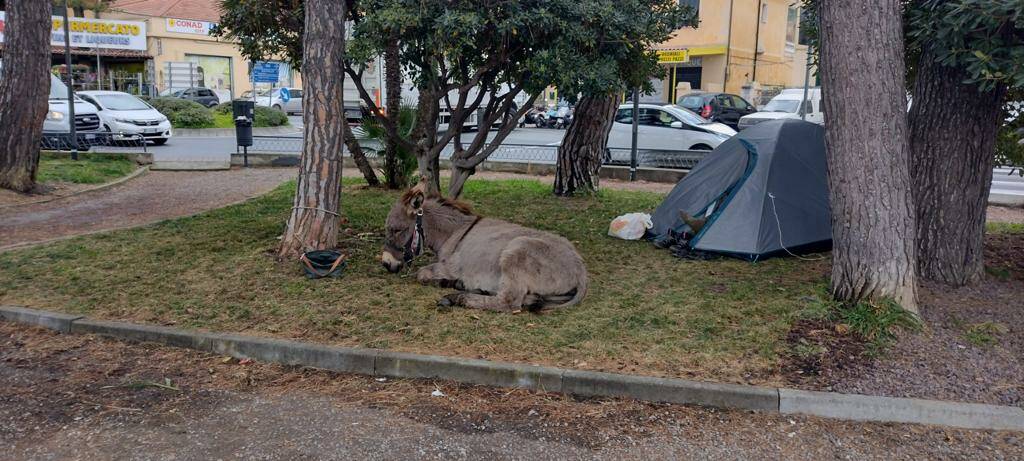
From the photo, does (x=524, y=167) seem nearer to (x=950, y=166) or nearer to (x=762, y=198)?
(x=762, y=198)

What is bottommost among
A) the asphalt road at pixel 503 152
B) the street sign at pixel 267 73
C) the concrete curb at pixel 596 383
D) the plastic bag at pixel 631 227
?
the concrete curb at pixel 596 383

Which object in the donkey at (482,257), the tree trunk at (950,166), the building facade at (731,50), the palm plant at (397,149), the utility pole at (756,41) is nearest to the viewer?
the donkey at (482,257)

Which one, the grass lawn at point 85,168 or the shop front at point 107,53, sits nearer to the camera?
the grass lawn at point 85,168

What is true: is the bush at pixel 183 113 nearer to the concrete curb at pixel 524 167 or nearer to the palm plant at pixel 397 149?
the concrete curb at pixel 524 167

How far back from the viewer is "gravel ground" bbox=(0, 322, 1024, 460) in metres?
4.31

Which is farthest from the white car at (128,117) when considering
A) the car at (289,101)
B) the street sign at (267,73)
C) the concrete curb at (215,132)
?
the car at (289,101)

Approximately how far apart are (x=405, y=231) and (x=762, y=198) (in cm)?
391

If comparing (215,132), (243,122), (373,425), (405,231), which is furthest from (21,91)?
(215,132)

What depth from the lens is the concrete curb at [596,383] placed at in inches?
186

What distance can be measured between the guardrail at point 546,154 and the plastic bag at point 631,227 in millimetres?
6061

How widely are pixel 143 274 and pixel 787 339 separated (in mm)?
5677

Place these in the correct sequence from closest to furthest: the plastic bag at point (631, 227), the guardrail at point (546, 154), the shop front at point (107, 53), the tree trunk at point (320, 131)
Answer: the tree trunk at point (320, 131) → the plastic bag at point (631, 227) → the guardrail at point (546, 154) → the shop front at point (107, 53)

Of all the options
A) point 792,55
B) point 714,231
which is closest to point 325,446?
point 714,231

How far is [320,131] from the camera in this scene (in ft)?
25.4
